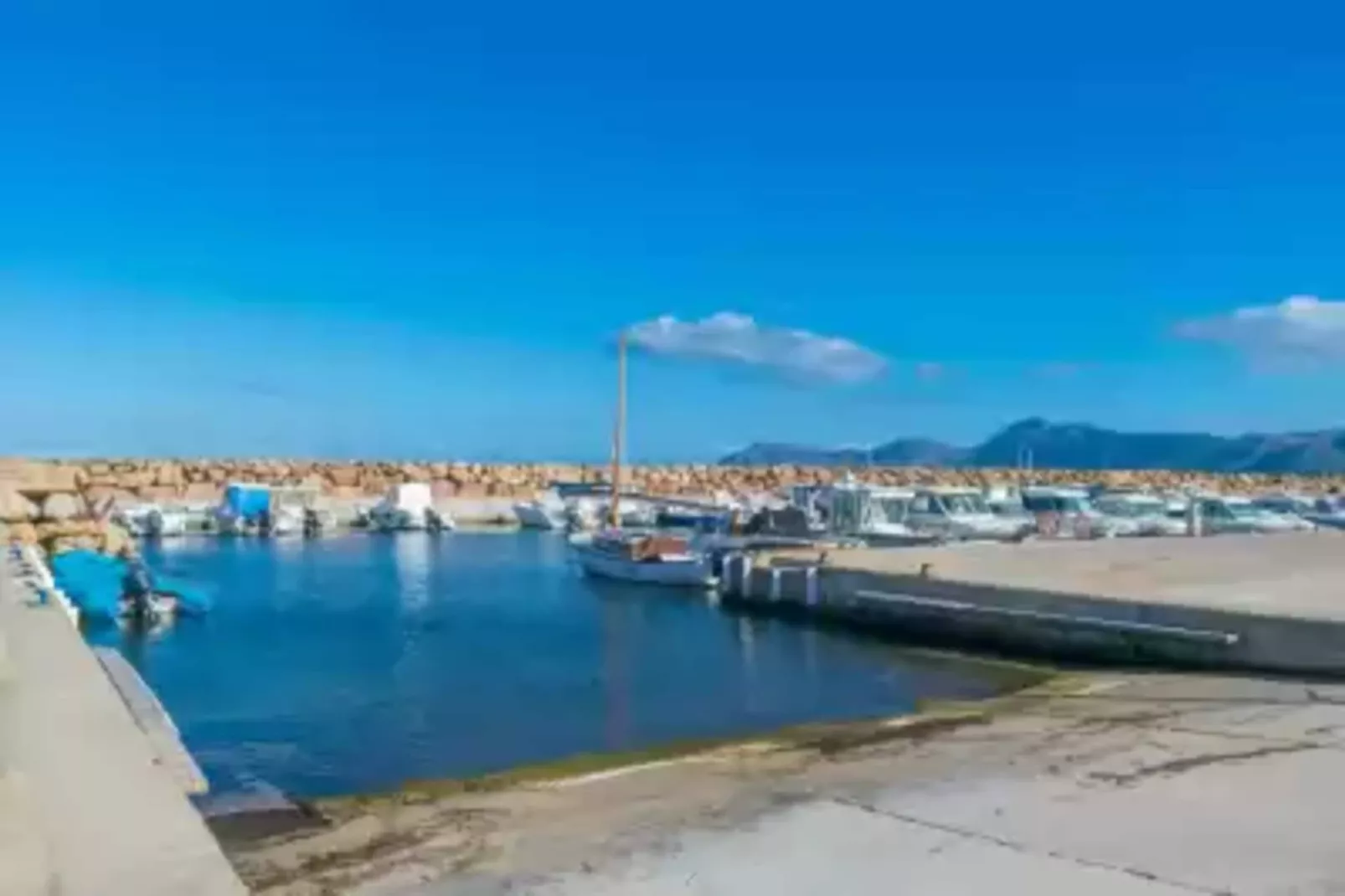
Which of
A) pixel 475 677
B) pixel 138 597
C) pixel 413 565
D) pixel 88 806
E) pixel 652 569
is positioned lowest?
pixel 475 677

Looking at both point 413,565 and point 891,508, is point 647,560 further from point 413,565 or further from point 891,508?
point 413,565

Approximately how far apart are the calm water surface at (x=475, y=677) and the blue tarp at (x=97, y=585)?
0.86 m

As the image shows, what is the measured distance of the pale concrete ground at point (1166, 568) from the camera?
20422 millimetres

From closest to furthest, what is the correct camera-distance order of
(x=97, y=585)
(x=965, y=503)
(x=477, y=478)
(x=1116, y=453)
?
1. (x=97, y=585)
2. (x=965, y=503)
3. (x=477, y=478)
4. (x=1116, y=453)

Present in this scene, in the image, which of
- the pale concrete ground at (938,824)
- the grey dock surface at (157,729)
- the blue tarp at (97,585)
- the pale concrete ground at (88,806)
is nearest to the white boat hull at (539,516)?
the blue tarp at (97,585)

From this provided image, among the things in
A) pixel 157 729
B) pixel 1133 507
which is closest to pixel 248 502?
pixel 1133 507

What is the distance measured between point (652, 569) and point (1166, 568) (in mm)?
12747

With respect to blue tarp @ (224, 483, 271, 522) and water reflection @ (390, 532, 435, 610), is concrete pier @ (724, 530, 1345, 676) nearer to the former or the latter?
water reflection @ (390, 532, 435, 610)

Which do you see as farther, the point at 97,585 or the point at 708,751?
the point at 97,585

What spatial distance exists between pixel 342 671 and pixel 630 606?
10.4 metres

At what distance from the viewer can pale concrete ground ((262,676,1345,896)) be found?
7129 millimetres

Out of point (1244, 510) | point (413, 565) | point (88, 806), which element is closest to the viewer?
point (88, 806)

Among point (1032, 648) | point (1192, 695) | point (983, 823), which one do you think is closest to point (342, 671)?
point (1032, 648)

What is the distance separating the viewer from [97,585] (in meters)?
27.5
